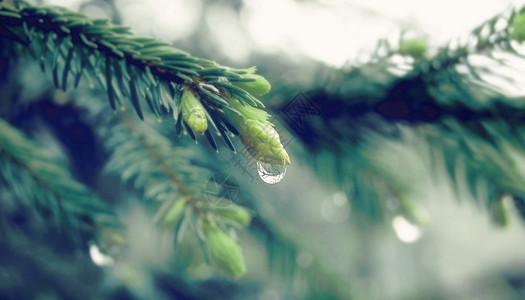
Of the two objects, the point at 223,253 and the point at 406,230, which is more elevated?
the point at 406,230

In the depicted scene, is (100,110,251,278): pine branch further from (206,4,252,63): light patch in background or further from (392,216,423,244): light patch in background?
(206,4,252,63): light patch in background

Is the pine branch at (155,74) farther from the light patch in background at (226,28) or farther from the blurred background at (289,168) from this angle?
the light patch in background at (226,28)

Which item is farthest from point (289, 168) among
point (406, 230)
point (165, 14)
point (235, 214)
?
point (165, 14)

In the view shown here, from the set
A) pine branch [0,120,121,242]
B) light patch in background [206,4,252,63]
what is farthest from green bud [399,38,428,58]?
light patch in background [206,4,252,63]

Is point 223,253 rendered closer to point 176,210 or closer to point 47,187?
point 176,210

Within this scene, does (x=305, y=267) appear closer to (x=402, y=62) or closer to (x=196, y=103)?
(x=402, y=62)
